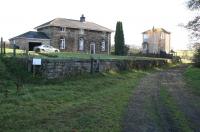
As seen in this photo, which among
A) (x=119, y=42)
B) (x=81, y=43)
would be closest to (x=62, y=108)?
(x=119, y=42)

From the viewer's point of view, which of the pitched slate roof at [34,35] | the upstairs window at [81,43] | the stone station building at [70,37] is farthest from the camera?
the upstairs window at [81,43]

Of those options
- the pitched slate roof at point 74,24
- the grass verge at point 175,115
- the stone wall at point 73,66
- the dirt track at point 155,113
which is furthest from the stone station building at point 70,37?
the grass verge at point 175,115

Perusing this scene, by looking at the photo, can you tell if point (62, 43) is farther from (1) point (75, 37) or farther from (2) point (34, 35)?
(2) point (34, 35)

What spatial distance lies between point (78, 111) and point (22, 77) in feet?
26.6

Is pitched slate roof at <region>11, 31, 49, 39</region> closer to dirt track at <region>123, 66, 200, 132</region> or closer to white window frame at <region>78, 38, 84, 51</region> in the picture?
white window frame at <region>78, 38, 84, 51</region>

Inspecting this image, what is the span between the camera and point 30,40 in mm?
53406

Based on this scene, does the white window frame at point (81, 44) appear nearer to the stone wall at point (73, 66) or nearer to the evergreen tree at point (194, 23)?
the stone wall at point (73, 66)

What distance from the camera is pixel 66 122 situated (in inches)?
484

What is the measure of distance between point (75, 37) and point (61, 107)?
4391 cm

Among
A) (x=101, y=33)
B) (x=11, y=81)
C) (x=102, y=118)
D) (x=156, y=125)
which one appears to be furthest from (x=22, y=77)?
(x=101, y=33)

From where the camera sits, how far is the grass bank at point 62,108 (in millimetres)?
11812

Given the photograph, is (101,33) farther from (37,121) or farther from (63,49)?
(37,121)

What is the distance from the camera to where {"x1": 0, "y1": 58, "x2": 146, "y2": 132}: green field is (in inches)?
465

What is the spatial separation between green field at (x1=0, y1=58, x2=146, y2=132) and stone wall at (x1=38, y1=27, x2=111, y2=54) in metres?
34.3
